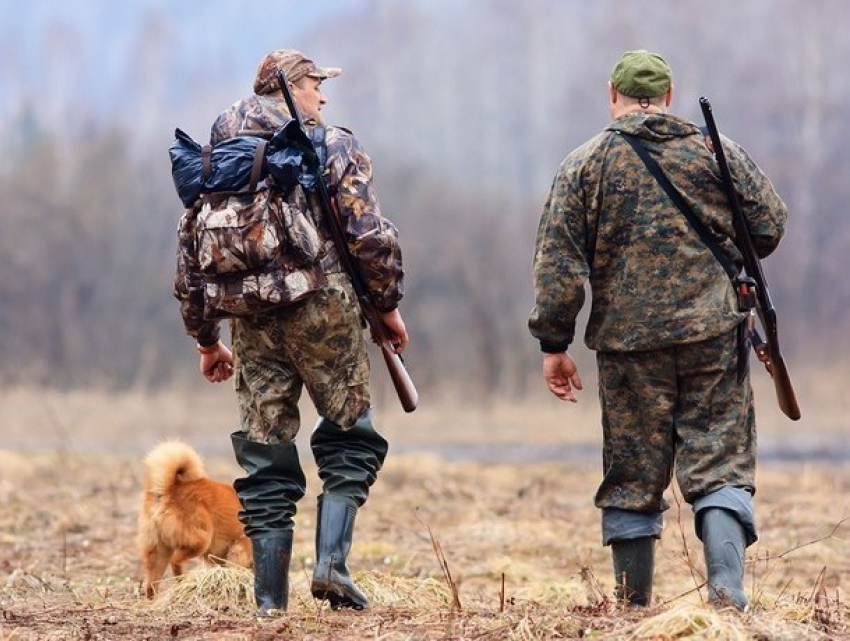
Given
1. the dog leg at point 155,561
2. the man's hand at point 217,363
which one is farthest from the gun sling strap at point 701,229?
the dog leg at point 155,561

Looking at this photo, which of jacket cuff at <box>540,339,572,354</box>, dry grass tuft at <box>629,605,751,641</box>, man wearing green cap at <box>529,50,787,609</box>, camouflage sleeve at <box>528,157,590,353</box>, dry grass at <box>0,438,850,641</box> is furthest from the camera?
jacket cuff at <box>540,339,572,354</box>

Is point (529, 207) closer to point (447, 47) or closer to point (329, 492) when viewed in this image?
point (447, 47)

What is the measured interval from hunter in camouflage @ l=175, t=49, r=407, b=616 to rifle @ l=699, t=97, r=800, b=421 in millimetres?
1343

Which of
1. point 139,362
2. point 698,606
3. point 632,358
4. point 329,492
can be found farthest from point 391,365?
point 139,362

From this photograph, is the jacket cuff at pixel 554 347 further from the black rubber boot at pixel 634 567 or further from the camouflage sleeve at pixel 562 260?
the black rubber boot at pixel 634 567

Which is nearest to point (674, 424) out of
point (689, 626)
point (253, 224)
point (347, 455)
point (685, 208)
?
point (685, 208)

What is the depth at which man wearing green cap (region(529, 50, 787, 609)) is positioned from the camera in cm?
569

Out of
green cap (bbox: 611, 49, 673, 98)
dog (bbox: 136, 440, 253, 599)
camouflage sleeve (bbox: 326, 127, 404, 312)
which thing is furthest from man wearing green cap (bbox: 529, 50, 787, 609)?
dog (bbox: 136, 440, 253, 599)

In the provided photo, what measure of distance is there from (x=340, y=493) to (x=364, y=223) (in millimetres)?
1135

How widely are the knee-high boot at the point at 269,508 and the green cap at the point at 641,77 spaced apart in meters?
2.02

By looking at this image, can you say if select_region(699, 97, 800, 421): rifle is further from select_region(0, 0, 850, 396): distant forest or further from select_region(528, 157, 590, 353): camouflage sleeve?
select_region(0, 0, 850, 396): distant forest

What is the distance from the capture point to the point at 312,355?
5.94 metres

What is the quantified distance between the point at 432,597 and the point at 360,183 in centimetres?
192

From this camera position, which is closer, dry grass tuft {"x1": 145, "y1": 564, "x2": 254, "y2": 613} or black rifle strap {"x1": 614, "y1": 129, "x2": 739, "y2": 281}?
black rifle strap {"x1": 614, "y1": 129, "x2": 739, "y2": 281}
